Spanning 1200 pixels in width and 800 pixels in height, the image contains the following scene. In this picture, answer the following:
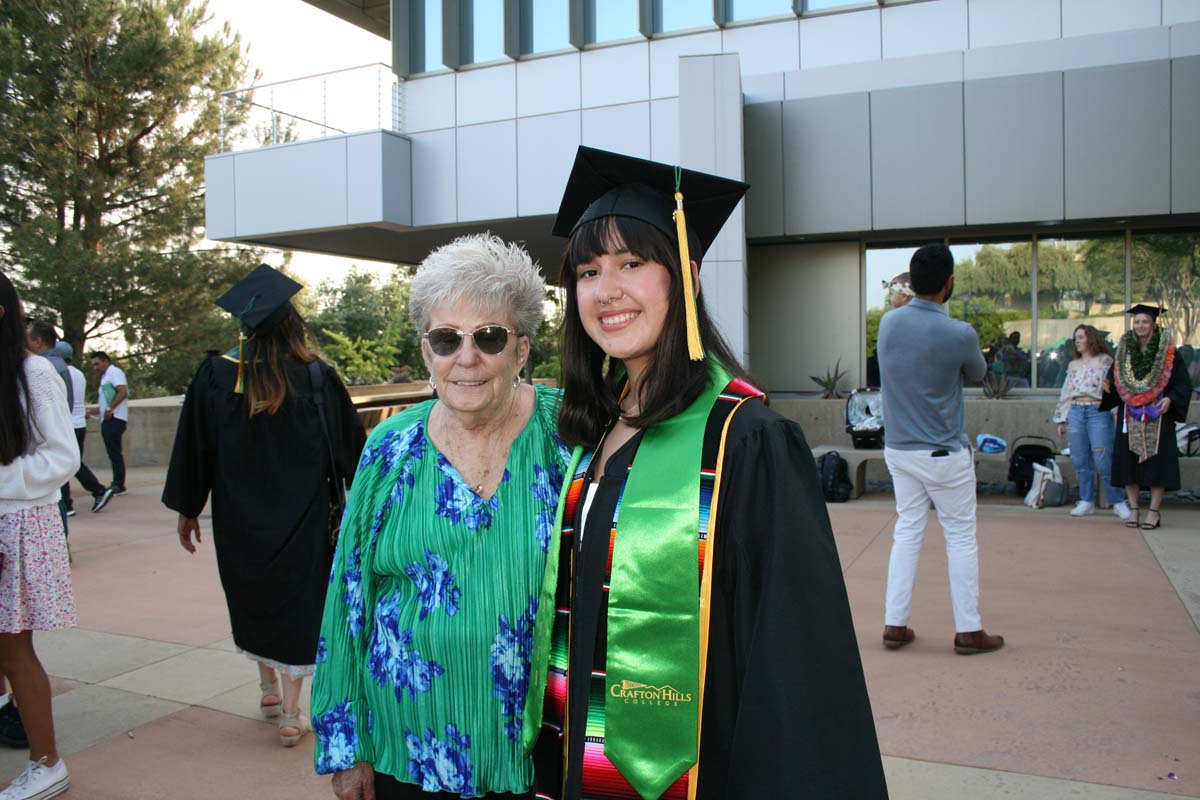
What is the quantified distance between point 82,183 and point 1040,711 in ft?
68.4

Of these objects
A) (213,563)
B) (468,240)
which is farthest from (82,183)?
(468,240)

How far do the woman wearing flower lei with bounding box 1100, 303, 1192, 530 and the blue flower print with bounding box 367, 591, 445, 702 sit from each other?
7435 millimetres

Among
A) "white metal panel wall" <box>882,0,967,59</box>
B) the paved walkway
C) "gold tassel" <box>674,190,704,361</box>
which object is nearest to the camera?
"gold tassel" <box>674,190,704,361</box>

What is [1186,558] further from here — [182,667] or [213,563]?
[213,563]

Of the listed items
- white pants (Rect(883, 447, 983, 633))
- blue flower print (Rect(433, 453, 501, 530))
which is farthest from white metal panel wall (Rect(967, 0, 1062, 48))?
blue flower print (Rect(433, 453, 501, 530))

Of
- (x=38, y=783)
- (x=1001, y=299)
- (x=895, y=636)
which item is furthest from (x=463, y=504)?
(x=1001, y=299)

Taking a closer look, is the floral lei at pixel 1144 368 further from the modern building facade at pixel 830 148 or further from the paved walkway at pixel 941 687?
the modern building facade at pixel 830 148

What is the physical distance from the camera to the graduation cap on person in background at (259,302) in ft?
12.3

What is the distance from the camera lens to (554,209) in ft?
45.1

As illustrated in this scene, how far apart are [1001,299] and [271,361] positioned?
36.4 ft

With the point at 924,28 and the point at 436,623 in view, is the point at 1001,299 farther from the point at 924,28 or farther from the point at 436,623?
the point at 436,623

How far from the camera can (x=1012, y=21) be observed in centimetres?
1201

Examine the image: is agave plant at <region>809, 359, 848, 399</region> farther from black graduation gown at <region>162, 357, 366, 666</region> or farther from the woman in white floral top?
black graduation gown at <region>162, 357, 366, 666</region>

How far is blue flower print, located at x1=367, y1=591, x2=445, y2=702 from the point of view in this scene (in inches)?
78.6
